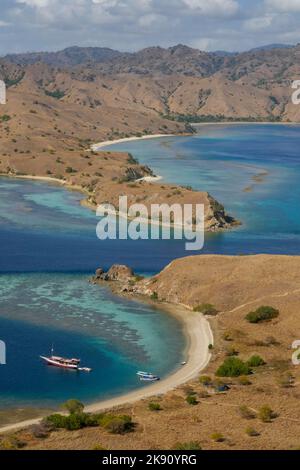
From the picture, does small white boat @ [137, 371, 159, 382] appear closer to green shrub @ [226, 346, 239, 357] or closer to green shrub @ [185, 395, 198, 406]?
green shrub @ [185, 395, 198, 406]

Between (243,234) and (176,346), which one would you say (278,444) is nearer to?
(176,346)

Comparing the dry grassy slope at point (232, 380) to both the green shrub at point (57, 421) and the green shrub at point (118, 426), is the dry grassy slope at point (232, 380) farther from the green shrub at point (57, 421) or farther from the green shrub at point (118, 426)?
the green shrub at point (57, 421)

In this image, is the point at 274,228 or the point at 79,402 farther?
the point at 274,228

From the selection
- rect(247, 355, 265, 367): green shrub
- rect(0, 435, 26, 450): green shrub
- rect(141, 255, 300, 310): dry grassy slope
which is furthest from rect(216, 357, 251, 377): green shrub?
rect(0, 435, 26, 450): green shrub

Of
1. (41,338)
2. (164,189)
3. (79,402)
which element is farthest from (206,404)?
(164,189)

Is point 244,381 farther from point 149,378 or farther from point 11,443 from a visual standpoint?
point 11,443
